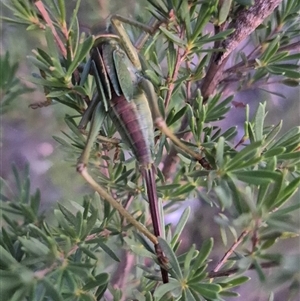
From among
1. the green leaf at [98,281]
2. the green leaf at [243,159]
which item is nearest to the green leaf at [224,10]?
the green leaf at [243,159]

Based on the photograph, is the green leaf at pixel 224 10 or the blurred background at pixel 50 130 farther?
the blurred background at pixel 50 130

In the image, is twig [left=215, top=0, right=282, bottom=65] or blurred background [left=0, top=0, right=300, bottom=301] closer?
twig [left=215, top=0, right=282, bottom=65]

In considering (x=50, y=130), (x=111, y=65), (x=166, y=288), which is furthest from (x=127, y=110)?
(x=50, y=130)

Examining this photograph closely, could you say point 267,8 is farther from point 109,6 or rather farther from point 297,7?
point 109,6

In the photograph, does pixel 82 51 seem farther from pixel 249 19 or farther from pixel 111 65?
pixel 249 19

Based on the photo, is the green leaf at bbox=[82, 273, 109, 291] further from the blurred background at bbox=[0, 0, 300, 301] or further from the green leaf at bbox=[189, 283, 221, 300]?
the blurred background at bbox=[0, 0, 300, 301]

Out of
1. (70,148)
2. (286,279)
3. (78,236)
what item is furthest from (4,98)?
(286,279)

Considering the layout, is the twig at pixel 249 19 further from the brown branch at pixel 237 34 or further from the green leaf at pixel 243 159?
the green leaf at pixel 243 159

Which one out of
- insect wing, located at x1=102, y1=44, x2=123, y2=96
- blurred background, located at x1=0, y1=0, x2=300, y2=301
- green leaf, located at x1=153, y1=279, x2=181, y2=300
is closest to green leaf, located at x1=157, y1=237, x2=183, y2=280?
green leaf, located at x1=153, y1=279, x2=181, y2=300
